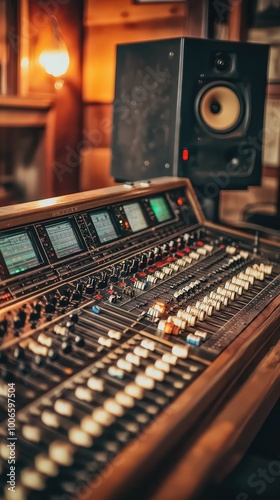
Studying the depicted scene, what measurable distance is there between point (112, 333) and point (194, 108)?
1398mm

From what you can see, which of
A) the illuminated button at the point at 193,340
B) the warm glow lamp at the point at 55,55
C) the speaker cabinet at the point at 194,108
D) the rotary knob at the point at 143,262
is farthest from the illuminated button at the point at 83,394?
the warm glow lamp at the point at 55,55

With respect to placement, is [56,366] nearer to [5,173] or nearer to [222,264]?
[222,264]

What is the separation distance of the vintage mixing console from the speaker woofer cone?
60 centimetres

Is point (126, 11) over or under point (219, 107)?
over

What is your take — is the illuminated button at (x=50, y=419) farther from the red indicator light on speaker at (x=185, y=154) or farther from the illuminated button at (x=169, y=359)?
the red indicator light on speaker at (x=185, y=154)

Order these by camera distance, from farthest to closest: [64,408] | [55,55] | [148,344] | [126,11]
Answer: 1. [126,11]
2. [55,55]
3. [148,344]
4. [64,408]

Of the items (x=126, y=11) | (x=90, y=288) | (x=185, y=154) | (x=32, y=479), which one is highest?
(x=126, y=11)

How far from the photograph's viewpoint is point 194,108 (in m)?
2.20

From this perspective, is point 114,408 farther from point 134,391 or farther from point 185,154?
point 185,154

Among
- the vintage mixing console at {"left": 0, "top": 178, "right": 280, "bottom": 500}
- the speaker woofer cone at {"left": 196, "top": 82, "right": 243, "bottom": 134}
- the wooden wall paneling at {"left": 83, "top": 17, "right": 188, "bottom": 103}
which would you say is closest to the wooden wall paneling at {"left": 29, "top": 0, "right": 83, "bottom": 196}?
the wooden wall paneling at {"left": 83, "top": 17, "right": 188, "bottom": 103}

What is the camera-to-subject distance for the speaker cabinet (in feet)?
7.14

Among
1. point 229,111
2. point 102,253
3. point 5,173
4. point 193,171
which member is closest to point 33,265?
point 102,253

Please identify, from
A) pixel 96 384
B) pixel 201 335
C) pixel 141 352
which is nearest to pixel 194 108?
pixel 201 335

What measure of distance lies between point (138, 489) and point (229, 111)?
6.01ft
